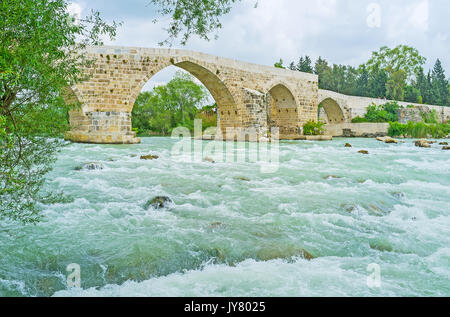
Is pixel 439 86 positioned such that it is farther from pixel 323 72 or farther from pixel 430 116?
pixel 430 116

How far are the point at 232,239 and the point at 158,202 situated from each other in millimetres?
1517

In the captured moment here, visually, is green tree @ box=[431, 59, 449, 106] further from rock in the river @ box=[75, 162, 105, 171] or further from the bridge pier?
rock in the river @ box=[75, 162, 105, 171]

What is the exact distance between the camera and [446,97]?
45.2 metres

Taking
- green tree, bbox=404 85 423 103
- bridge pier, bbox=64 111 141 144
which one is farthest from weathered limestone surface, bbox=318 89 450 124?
bridge pier, bbox=64 111 141 144

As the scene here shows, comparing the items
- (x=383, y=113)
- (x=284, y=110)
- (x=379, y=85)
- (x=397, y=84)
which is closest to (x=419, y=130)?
(x=383, y=113)

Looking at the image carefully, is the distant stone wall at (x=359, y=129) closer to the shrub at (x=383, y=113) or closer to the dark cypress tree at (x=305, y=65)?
the shrub at (x=383, y=113)

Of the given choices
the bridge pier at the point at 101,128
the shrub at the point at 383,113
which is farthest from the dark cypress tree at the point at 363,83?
the bridge pier at the point at 101,128

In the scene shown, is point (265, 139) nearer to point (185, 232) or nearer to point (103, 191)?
point (103, 191)

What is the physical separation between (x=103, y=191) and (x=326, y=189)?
3.70 meters

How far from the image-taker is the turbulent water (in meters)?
2.81

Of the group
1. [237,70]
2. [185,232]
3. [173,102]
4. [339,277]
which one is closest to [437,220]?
[339,277]

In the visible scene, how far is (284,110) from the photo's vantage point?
72.3 ft

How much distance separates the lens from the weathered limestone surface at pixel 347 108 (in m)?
26.9

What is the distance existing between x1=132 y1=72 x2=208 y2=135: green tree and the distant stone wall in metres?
13.0
